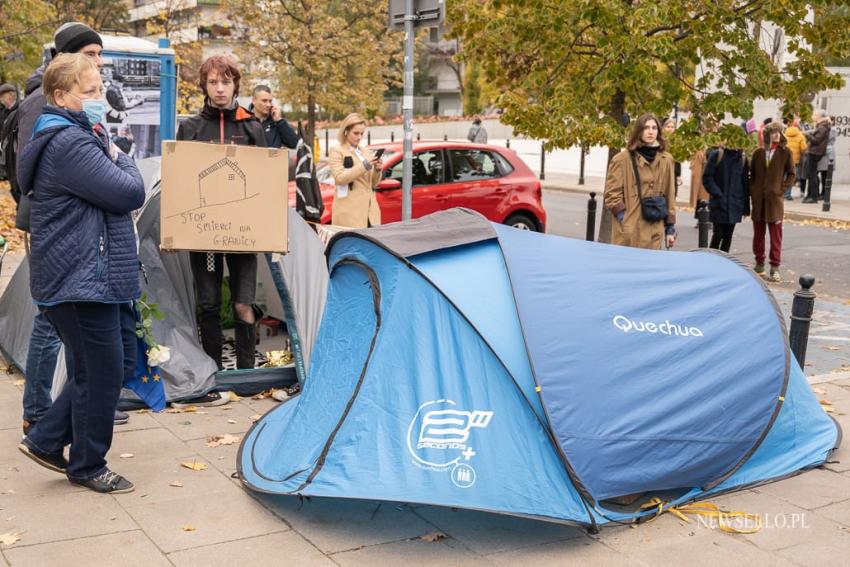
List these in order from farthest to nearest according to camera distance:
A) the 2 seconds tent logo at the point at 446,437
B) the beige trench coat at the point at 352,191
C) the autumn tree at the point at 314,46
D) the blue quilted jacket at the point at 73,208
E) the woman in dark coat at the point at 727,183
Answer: the autumn tree at the point at 314,46 < the woman in dark coat at the point at 727,183 < the beige trench coat at the point at 352,191 < the blue quilted jacket at the point at 73,208 < the 2 seconds tent logo at the point at 446,437

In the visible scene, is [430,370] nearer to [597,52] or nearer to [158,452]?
[158,452]

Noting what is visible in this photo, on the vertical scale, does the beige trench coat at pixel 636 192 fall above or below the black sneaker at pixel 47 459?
above

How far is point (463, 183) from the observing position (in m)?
13.0

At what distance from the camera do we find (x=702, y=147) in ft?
35.9

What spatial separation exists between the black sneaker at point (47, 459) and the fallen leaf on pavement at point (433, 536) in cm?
176

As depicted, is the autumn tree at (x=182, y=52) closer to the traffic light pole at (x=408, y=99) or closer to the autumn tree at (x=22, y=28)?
the autumn tree at (x=22, y=28)

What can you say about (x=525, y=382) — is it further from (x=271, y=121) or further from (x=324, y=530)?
(x=271, y=121)

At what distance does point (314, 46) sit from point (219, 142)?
16.0 m

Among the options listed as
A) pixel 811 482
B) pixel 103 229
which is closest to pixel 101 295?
pixel 103 229

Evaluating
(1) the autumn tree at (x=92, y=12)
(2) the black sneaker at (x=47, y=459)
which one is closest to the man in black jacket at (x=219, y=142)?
(2) the black sneaker at (x=47, y=459)

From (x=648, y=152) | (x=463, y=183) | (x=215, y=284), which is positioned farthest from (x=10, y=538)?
(x=463, y=183)

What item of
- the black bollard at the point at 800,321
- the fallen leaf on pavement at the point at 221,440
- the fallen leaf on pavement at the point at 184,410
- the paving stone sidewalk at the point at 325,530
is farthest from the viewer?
the black bollard at the point at 800,321

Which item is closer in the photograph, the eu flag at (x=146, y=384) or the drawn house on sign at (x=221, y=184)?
the eu flag at (x=146, y=384)
